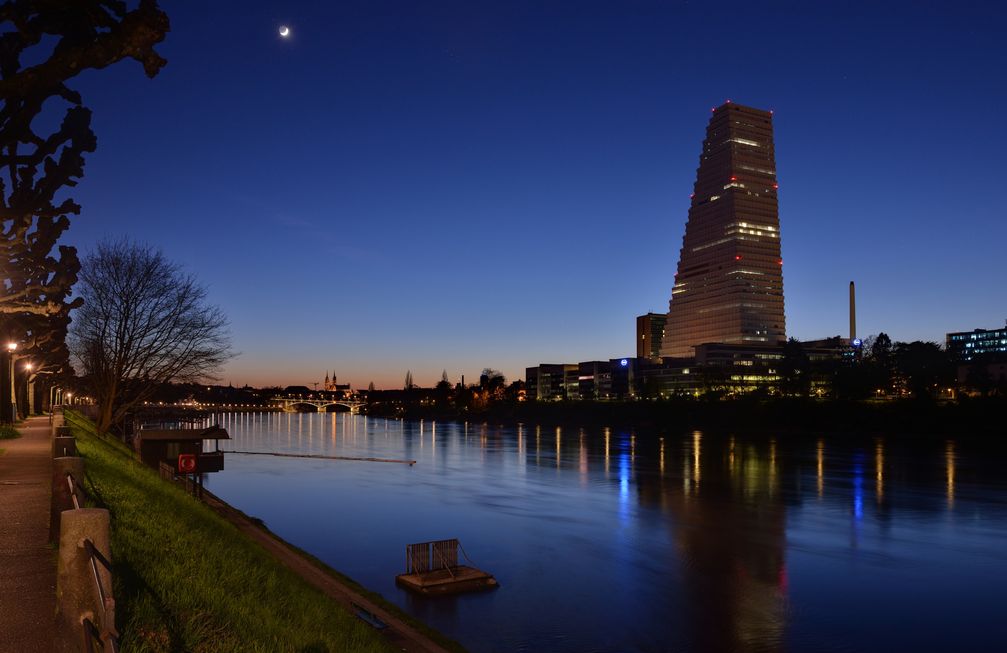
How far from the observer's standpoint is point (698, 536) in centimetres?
3694

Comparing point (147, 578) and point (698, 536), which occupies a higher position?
point (147, 578)

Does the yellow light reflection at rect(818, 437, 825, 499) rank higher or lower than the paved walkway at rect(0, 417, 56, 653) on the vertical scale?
lower

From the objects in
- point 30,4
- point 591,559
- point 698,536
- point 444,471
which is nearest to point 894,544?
point 698,536

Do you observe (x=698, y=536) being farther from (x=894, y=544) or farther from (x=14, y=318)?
(x=14, y=318)

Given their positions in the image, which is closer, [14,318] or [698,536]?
[698,536]

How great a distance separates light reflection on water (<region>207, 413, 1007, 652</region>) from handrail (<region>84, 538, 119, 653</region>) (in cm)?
1400

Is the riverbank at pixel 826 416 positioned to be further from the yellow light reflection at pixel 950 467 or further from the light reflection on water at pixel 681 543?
the light reflection on water at pixel 681 543

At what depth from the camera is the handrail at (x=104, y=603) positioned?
6752 mm

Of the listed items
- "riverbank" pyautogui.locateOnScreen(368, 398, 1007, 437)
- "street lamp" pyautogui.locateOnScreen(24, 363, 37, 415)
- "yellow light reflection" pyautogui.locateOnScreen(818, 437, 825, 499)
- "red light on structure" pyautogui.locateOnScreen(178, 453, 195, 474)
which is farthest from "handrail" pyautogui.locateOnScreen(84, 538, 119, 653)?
"riverbank" pyautogui.locateOnScreen(368, 398, 1007, 437)

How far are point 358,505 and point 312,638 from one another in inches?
1492

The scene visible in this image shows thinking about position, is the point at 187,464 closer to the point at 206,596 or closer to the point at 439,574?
the point at 439,574

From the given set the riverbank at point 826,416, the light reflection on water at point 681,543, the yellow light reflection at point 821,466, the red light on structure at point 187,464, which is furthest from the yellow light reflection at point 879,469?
the red light on structure at point 187,464

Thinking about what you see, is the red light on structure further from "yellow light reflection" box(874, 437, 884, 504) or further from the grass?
"yellow light reflection" box(874, 437, 884, 504)

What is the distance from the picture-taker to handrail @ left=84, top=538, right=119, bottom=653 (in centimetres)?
675
